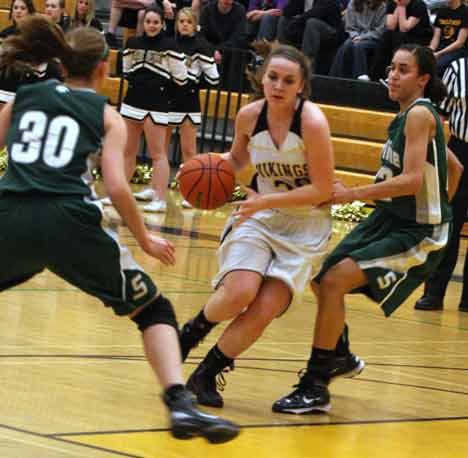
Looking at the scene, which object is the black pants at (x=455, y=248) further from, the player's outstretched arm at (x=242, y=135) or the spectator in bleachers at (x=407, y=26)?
the spectator in bleachers at (x=407, y=26)

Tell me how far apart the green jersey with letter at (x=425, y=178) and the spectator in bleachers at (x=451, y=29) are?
7.48m

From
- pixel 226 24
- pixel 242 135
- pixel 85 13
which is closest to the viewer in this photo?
pixel 242 135

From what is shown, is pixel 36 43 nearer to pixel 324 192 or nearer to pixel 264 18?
pixel 324 192

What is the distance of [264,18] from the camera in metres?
15.3

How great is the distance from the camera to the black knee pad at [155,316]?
406 cm

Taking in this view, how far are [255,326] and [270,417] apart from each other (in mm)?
352

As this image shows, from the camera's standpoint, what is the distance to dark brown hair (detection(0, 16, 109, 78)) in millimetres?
4141

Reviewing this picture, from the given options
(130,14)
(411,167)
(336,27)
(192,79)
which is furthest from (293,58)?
(130,14)

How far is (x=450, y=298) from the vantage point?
8.94 m

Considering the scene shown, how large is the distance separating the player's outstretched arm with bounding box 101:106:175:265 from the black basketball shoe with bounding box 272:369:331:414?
3.88 ft

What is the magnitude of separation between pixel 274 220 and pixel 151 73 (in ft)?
22.2

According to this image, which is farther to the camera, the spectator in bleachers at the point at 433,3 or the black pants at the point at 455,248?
the spectator in bleachers at the point at 433,3

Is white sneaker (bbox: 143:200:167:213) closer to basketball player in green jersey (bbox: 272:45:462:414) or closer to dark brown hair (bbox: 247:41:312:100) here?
basketball player in green jersey (bbox: 272:45:462:414)

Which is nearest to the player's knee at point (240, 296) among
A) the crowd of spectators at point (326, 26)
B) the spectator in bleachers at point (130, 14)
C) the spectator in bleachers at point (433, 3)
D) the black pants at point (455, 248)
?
the black pants at point (455, 248)
